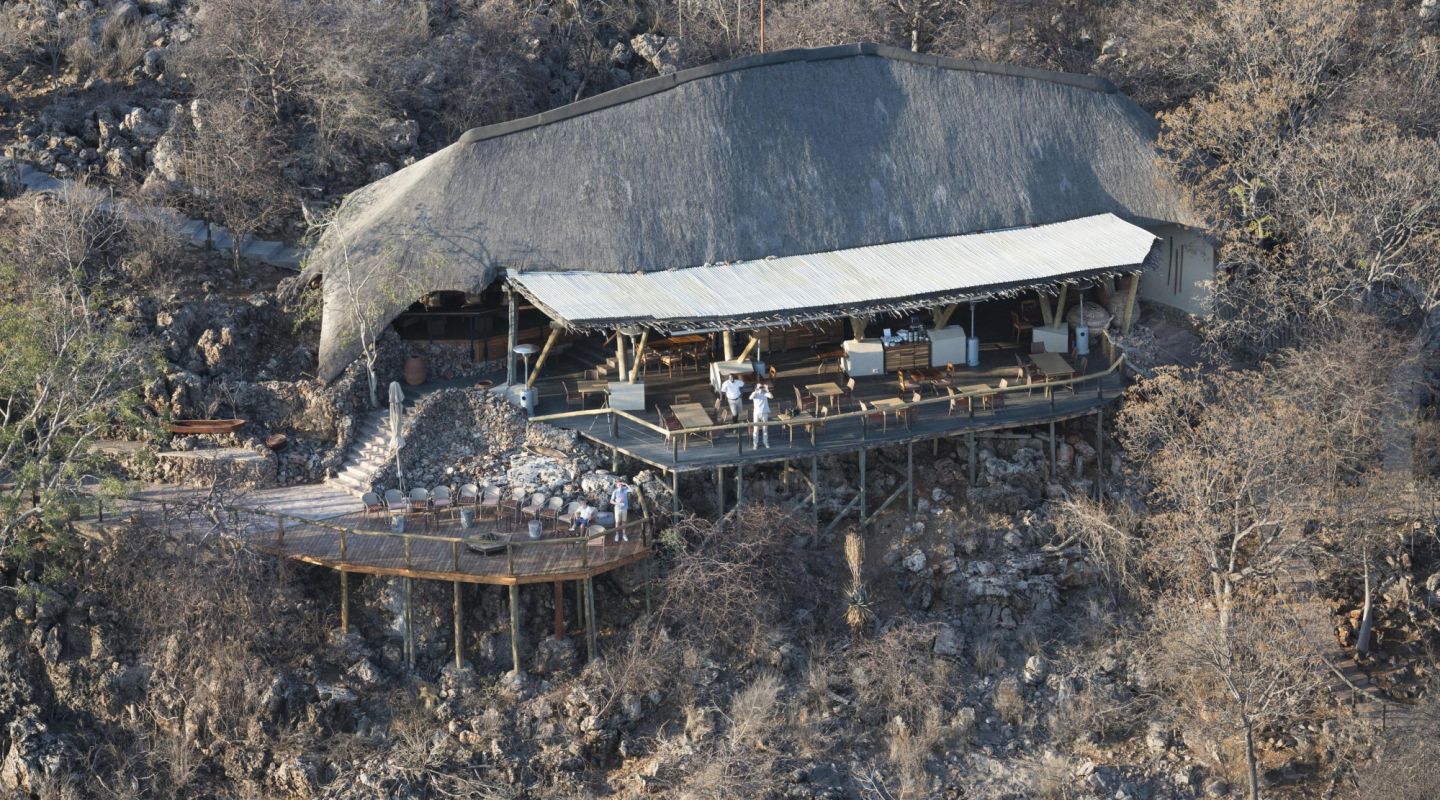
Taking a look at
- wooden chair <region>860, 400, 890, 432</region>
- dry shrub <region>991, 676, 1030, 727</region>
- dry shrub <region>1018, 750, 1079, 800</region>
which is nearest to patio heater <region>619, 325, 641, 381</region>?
wooden chair <region>860, 400, 890, 432</region>

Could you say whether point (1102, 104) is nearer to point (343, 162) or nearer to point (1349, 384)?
point (1349, 384)

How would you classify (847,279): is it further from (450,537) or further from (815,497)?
(450,537)

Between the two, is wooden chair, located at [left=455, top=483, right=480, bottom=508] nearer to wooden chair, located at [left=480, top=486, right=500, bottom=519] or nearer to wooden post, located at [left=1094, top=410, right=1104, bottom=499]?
wooden chair, located at [left=480, top=486, right=500, bottom=519]

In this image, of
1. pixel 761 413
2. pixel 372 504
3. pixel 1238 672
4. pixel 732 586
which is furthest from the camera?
pixel 761 413

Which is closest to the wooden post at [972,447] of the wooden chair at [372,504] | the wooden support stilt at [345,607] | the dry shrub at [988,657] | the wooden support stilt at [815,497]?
the wooden support stilt at [815,497]

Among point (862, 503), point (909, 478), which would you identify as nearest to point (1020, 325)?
point (909, 478)
